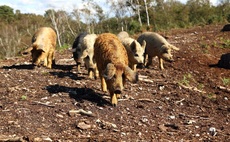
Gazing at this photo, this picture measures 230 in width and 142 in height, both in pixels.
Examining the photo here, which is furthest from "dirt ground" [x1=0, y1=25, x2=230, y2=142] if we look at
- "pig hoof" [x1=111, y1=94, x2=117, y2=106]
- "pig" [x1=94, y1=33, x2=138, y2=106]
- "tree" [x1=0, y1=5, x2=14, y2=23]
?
"tree" [x1=0, y1=5, x2=14, y2=23]

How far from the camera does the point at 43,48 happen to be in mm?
11156

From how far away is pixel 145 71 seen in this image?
1166 centimetres

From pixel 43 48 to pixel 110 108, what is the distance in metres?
4.57

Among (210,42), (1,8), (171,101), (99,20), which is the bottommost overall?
(171,101)

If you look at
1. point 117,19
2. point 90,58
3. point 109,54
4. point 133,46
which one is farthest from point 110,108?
point 117,19

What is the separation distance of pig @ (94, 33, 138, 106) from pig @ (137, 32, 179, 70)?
11.4ft

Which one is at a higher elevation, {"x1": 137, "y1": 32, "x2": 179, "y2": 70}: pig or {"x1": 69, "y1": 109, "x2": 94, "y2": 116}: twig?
{"x1": 137, "y1": 32, "x2": 179, "y2": 70}: pig

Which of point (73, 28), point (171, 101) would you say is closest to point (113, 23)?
point (73, 28)

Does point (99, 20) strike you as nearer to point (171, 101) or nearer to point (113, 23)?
point (113, 23)

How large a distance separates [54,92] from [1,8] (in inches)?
2651

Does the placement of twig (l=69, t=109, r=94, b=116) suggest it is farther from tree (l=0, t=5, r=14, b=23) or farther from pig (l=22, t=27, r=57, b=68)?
tree (l=0, t=5, r=14, b=23)

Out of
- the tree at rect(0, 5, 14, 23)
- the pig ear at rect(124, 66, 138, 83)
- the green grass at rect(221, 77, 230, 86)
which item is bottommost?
the green grass at rect(221, 77, 230, 86)

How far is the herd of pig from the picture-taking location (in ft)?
23.2

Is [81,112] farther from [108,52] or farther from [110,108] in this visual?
[108,52]
